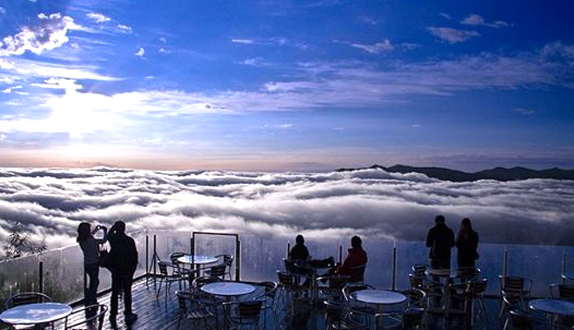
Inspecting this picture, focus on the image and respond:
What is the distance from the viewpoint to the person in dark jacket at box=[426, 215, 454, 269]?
30.0 feet

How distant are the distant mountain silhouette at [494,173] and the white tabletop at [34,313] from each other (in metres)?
75.0

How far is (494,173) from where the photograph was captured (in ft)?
336

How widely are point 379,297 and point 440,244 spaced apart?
2820 millimetres

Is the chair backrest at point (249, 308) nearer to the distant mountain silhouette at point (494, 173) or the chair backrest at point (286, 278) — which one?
the chair backrest at point (286, 278)

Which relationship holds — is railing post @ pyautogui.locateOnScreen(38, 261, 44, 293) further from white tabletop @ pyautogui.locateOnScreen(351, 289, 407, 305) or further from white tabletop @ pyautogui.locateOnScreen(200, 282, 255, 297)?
white tabletop @ pyautogui.locateOnScreen(351, 289, 407, 305)

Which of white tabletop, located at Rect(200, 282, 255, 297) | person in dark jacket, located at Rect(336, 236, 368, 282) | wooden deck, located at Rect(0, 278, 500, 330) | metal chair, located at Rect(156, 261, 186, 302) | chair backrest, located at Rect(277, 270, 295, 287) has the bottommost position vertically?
wooden deck, located at Rect(0, 278, 500, 330)

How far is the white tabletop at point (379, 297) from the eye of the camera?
6.56 metres

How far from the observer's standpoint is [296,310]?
884 cm

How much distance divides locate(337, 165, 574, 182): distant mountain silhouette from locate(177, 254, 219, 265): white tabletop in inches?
2795

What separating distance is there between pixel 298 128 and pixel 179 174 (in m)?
105

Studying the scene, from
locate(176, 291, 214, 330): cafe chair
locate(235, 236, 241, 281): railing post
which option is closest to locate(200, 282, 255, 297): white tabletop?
locate(176, 291, 214, 330): cafe chair

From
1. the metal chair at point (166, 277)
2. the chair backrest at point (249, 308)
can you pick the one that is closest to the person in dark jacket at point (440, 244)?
the chair backrest at point (249, 308)

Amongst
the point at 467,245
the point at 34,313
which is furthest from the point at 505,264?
the point at 34,313

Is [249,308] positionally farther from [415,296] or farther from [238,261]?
[238,261]
